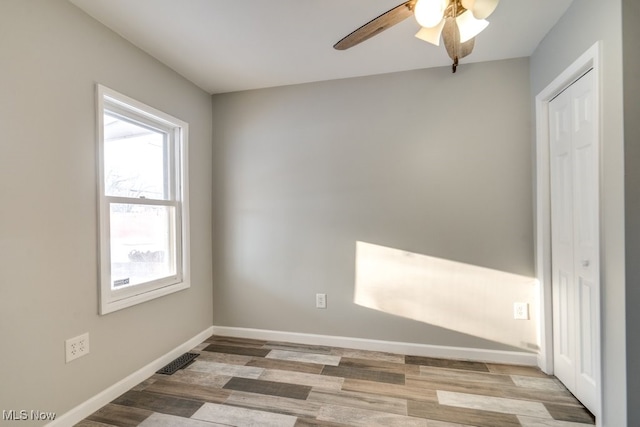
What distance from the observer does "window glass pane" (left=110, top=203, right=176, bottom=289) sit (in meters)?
2.11

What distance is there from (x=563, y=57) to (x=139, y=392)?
3514mm

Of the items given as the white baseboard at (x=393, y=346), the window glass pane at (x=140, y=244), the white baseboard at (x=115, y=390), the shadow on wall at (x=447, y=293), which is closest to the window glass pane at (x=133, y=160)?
the window glass pane at (x=140, y=244)

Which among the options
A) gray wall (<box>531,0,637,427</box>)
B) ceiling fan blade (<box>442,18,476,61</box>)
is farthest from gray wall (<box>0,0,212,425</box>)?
gray wall (<box>531,0,637,427</box>)

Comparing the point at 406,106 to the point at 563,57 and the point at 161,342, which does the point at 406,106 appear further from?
the point at 161,342

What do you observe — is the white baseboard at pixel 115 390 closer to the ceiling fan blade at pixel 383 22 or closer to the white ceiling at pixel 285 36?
the white ceiling at pixel 285 36

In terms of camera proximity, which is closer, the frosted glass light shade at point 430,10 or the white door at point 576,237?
the frosted glass light shade at point 430,10

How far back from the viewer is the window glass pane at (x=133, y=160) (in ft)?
6.81

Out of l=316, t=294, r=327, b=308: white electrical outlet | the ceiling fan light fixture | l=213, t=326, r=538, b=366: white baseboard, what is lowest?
l=213, t=326, r=538, b=366: white baseboard

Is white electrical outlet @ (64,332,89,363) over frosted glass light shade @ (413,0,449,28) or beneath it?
beneath

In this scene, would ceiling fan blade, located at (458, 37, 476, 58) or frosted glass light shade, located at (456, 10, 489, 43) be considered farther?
ceiling fan blade, located at (458, 37, 476, 58)

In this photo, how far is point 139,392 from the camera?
6.80ft

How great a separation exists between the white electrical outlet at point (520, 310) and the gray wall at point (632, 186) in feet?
3.40

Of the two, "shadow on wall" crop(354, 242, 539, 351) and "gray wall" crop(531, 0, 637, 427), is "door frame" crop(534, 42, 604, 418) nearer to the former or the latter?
"shadow on wall" crop(354, 242, 539, 351)

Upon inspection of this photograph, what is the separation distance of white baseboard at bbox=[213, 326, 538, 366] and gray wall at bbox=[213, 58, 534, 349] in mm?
52
